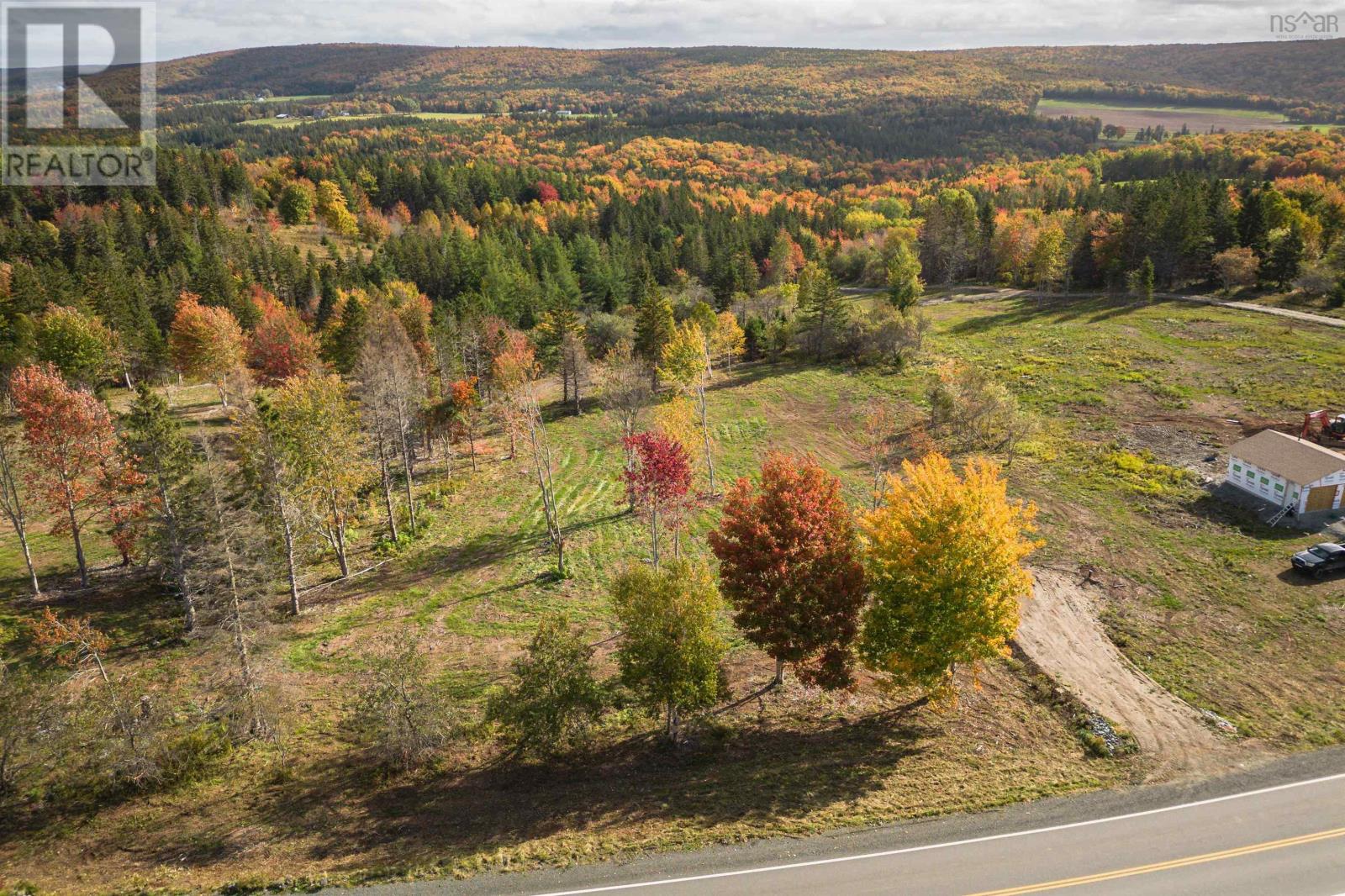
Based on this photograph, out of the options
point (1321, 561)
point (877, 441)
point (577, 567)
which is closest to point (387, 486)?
point (577, 567)

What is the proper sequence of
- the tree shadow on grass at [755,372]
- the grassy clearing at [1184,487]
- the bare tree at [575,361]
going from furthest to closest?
the tree shadow on grass at [755,372] → the bare tree at [575,361] → the grassy clearing at [1184,487]

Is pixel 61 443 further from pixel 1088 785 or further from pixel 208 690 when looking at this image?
pixel 1088 785

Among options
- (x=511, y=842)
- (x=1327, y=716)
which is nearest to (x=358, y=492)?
(x=511, y=842)

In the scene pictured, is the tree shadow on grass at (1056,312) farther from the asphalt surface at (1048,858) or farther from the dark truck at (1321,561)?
the asphalt surface at (1048,858)

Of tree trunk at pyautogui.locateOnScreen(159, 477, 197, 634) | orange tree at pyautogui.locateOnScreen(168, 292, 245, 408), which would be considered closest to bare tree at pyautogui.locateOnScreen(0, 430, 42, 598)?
tree trunk at pyautogui.locateOnScreen(159, 477, 197, 634)

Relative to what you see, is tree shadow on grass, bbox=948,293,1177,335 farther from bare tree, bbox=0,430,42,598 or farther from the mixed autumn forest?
bare tree, bbox=0,430,42,598

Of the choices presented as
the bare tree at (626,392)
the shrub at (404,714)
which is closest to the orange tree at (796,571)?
the shrub at (404,714)
